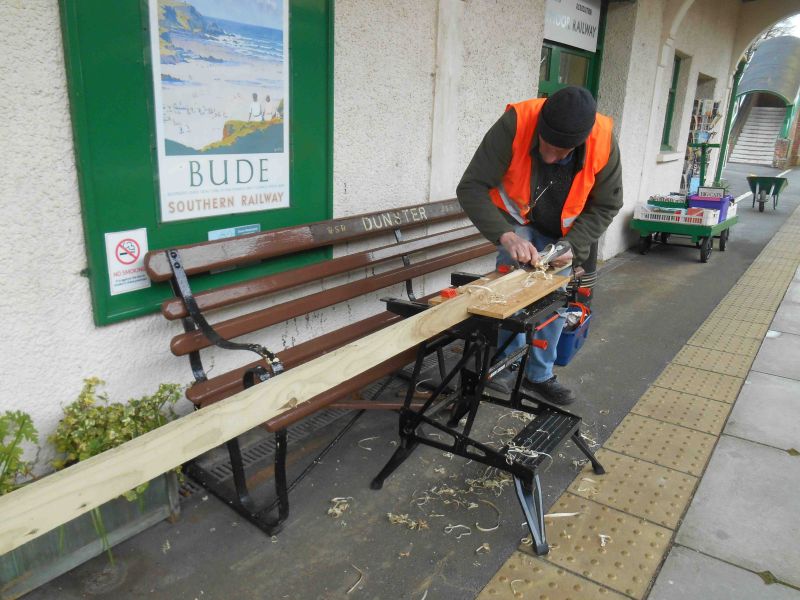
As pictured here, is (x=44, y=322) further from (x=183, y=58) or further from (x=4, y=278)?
(x=183, y=58)

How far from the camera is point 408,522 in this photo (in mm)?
2682

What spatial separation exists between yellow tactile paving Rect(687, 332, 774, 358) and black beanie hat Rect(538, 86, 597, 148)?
284cm

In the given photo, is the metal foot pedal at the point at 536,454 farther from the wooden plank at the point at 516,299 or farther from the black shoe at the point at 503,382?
the black shoe at the point at 503,382

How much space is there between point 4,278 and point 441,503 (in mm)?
2022

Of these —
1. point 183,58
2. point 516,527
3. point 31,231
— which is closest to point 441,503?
point 516,527

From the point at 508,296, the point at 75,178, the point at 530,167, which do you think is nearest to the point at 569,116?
the point at 530,167

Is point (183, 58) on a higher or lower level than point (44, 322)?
higher

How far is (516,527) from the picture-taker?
2678 millimetres

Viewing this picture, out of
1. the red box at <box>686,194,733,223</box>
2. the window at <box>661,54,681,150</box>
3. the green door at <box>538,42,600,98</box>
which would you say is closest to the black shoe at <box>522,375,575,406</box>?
the green door at <box>538,42,600,98</box>

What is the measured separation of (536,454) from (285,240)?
1636mm

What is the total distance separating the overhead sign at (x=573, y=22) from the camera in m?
5.86

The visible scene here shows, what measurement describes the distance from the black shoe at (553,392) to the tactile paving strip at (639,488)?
2.06 ft

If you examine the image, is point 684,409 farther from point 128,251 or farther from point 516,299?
point 128,251

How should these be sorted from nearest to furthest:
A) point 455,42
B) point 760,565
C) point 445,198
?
point 760,565 → point 455,42 → point 445,198
